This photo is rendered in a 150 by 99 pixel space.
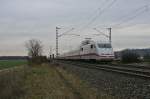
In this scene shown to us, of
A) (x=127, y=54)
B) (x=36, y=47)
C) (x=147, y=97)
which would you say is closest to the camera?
(x=147, y=97)

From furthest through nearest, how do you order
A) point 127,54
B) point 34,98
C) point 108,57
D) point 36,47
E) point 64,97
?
point 36,47 < point 127,54 < point 108,57 < point 34,98 < point 64,97

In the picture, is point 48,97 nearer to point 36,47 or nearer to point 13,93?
point 13,93

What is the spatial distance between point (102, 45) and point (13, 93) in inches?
969

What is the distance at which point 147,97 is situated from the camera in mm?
10164

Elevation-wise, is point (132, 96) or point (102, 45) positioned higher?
point (102, 45)

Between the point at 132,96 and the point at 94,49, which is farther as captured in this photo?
the point at 94,49

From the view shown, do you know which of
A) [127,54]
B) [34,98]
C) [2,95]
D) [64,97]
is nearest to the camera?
[64,97]

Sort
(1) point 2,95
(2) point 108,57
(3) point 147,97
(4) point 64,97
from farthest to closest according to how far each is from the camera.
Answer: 1. (2) point 108,57
2. (1) point 2,95
3. (4) point 64,97
4. (3) point 147,97

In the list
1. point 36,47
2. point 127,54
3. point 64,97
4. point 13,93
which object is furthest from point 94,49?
point 36,47

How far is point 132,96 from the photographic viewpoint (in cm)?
1080

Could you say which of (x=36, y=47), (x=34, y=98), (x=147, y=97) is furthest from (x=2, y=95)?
(x=36, y=47)

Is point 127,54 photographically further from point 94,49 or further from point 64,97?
point 64,97

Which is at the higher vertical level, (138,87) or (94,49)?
(94,49)

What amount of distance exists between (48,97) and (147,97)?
456 cm
